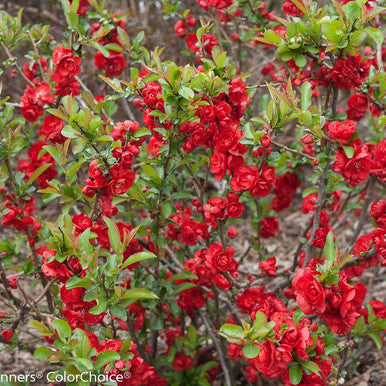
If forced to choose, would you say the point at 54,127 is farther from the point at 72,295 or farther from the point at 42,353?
the point at 42,353

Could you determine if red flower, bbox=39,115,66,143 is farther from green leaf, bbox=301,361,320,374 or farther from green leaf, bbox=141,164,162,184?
green leaf, bbox=301,361,320,374

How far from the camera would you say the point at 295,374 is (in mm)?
1440

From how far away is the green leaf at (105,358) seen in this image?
1.34 meters

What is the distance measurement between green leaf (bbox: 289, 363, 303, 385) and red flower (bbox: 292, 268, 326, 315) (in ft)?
0.63

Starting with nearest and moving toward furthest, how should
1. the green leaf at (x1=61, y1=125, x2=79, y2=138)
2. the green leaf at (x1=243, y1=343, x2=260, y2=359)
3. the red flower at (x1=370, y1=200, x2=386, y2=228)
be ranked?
the green leaf at (x1=243, y1=343, x2=260, y2=359) → the green leaf at (x1=61, y1=125, x2=79, y2=138) → the red flower at (x1=370, y1=200, x2=386, y2=228)

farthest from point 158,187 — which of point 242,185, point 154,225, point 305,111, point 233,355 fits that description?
point 233,355

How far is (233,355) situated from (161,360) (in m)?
0.45

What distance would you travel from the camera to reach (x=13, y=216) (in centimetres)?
186

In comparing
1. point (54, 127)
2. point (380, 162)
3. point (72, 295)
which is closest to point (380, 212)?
point (380, 162)

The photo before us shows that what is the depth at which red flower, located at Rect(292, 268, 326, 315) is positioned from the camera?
4.45ft

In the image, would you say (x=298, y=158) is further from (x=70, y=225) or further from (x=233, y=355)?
(x=70, y=225)

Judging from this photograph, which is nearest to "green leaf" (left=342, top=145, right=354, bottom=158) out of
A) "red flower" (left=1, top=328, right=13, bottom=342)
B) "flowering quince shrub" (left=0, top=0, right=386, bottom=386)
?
"flowering quince shrub" (left=0, top=0, right=386, bottom=386)

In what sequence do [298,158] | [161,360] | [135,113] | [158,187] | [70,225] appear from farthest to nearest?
[135,113] < [298,158] < [161,360] < [158,187] < [70,225]

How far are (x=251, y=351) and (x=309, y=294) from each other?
227mm
